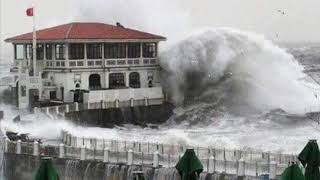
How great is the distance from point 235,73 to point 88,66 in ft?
46.5

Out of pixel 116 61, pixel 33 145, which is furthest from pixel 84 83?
pixel 33 145

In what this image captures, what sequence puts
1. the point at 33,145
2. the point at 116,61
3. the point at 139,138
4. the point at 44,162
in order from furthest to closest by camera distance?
1. the point at 116,61
2. the point at 139,138
3. the point at 33,145
4. the point at 44,162

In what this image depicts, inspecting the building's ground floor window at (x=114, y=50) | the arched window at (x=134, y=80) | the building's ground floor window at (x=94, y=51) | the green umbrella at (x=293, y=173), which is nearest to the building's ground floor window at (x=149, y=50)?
the arched window at (x=134, y=80)

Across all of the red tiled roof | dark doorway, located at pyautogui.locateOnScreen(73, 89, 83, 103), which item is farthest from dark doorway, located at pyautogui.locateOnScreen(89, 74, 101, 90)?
the red tiled roof

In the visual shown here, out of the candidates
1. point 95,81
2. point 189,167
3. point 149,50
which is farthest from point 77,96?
point 189,167

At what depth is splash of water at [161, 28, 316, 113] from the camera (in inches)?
2382

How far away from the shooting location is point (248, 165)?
27.7m

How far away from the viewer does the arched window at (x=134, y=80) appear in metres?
59.0

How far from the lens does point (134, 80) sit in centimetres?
5941

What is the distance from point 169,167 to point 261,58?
36940 mm

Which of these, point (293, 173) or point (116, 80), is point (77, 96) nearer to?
point (116, 80)

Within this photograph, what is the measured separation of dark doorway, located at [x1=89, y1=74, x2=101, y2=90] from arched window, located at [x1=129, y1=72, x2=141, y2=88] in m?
2.89

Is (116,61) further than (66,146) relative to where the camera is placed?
Yes

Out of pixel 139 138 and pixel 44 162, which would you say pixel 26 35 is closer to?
pixel 139 138
